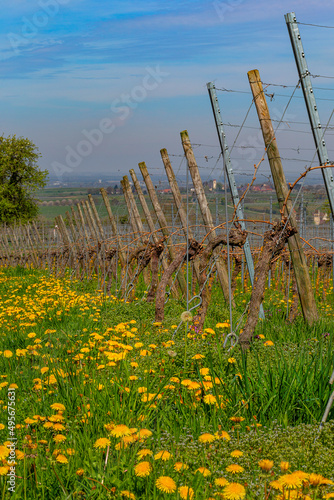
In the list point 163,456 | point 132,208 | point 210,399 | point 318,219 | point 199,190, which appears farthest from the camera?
point 318,219

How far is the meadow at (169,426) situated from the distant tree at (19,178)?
1459 inches

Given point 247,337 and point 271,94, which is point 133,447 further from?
point 271,94

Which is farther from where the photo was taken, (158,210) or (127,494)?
(158,210)

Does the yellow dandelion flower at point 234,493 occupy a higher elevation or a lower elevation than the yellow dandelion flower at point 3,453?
lower

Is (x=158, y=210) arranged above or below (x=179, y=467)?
above

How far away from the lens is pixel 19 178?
4166 cm

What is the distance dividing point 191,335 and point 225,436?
8.96 feet

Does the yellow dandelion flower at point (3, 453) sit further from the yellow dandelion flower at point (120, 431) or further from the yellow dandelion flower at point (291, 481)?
the yellow dandelion flower at point (291, 481)

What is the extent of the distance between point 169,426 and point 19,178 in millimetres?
40813

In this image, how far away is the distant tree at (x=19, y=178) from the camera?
4069 cm

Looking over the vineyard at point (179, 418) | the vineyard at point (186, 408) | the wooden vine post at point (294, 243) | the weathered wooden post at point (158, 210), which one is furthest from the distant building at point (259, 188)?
the weathered wooden post at point (158, 210)

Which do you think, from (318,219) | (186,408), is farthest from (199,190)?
(318,219)

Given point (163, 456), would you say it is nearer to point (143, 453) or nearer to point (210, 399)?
point (143, 453)

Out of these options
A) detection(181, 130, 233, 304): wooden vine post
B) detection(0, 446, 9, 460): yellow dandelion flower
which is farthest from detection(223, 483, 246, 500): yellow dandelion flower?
detection(181, 130, 233, 304): wooden vine post
